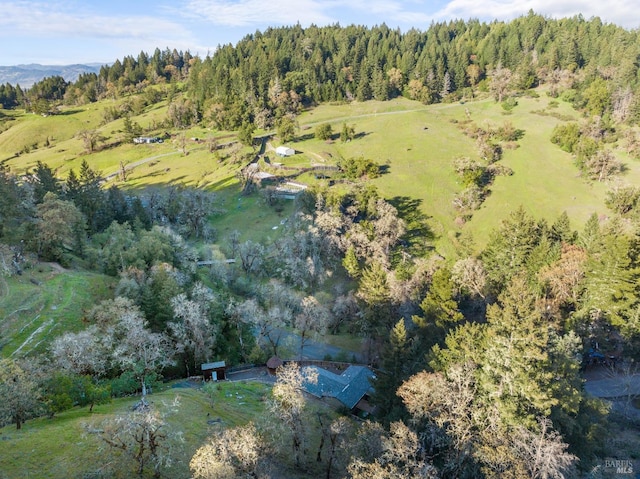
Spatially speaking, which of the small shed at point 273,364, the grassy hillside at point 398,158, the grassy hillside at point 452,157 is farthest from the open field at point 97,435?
the grassy hillside at point 452,157

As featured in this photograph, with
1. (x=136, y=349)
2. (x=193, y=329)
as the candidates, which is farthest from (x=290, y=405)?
(x=193, y=329)

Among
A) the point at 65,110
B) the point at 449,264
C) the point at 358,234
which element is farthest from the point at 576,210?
the point at 65,110

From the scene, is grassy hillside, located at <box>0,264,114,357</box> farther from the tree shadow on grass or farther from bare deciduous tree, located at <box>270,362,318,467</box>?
the tree shadow on grass

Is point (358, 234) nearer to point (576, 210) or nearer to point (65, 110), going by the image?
point (576, 210)

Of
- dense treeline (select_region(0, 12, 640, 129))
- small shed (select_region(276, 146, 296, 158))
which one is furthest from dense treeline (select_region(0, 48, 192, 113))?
small shed (select_region(276, 146, 296, 158))

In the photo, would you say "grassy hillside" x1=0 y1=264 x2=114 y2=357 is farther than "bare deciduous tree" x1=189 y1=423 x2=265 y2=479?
Yes

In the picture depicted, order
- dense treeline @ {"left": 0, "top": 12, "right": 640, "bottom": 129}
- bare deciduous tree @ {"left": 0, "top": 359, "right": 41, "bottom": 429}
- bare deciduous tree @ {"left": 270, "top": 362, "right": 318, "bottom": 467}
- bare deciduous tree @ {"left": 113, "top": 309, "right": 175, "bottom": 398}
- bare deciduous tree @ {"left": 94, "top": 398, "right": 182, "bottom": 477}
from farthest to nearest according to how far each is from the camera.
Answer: dense treeline @ {"left": 0, "top": 12, "right": 640, "bottom": 129} < bare deciduous tree @ {"left": 113, "top": 309, "right": 175, "bottom": 398} < bare deciduous tree @ {"left": 270, "top": 362, "right": 318, "bottom": 467} < bare deciduous tree @ {"left": 0, "top": 359, "right": 41, "bottom": 429} < bare deciduous tree @ {"left": 94, "top": 398, "right": 182, "bottom": 477}

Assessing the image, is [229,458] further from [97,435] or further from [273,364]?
[273,364]
